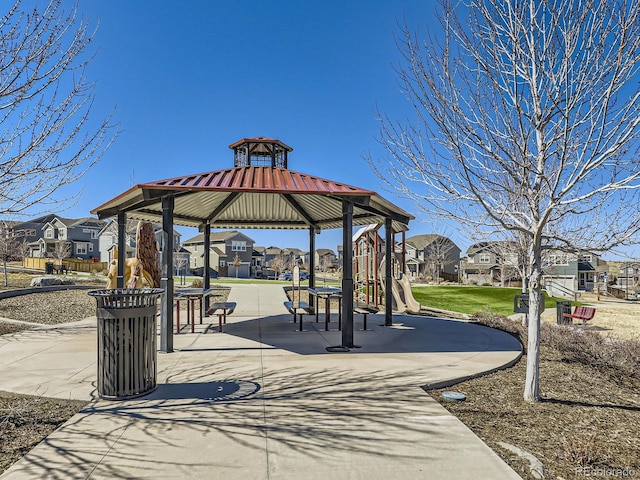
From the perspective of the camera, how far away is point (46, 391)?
18.1 feet

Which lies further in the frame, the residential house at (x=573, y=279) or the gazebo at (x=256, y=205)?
the residential house at (x=573, y=279)

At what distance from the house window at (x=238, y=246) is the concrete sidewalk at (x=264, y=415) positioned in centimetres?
6100

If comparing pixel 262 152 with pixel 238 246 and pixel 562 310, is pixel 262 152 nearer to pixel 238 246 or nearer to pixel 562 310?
pixel 562 310

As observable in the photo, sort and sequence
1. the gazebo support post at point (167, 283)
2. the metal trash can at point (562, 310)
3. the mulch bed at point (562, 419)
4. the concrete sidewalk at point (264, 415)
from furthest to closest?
the metal trash can at point (562, 310) < the gazebo support post at point (167, 283) < the mulch bed at point (562, 419) < the concrete sidewalk at point (264, 415)

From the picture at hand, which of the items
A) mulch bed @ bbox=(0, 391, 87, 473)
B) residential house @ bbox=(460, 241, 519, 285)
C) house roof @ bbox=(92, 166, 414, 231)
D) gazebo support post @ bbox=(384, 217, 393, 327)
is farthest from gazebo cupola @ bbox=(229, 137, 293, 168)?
residential house @ bbox=(460, 241, 519, 285)

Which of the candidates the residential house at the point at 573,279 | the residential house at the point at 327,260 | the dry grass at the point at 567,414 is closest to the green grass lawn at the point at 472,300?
the residential house at the point at 573,279

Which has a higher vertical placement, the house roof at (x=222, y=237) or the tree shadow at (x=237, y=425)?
the house roof at (x=222, y=237)

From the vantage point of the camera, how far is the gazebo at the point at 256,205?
8055mm

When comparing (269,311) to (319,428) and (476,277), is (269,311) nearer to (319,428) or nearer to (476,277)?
(319,428)

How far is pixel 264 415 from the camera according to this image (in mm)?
4734

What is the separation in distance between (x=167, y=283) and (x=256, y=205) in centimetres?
532

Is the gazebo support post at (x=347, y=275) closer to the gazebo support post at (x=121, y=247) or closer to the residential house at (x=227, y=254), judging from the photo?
the gazebo support post at (x=121, y=247)

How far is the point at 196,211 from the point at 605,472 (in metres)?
11.8

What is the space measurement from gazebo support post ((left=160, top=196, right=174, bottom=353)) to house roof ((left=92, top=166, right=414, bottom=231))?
15.2 inches
